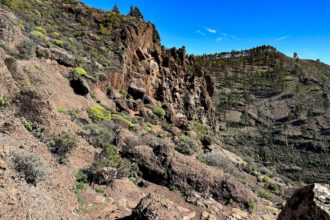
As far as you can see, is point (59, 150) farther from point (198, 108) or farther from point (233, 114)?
point (233, 114)

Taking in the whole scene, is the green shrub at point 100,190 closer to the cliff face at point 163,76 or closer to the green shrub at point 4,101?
the green shrub at point 4,101

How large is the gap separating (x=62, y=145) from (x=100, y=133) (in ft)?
11.2

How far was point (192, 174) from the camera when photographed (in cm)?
1193

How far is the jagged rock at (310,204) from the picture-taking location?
12.8 feet

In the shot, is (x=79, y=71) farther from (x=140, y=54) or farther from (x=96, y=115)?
(x=140, y=54)

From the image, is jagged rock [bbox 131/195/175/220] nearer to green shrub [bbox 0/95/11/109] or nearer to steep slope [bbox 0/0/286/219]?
steep slope [bbox 0/0/286/219]

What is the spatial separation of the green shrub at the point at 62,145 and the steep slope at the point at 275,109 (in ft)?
119

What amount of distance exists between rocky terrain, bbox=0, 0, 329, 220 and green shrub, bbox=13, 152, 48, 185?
0.03 metres

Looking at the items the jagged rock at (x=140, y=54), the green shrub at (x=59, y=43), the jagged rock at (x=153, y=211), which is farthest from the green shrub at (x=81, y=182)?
the jagged rock at (x=140, y=54)

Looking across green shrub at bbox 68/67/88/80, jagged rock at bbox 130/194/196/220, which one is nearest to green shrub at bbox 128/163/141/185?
jagged rock at bbox 130/194/196/220

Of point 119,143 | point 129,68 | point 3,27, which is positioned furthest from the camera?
point 129,68

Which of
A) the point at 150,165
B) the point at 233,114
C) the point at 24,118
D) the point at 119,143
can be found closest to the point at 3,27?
the point at 24,118

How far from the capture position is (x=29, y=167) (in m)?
7.25

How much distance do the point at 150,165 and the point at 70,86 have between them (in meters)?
9.94
